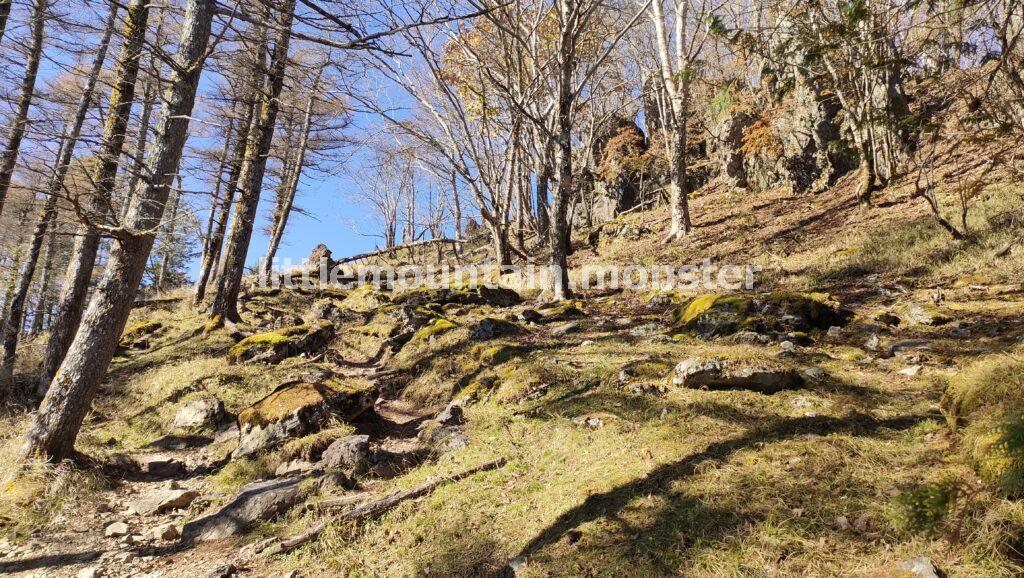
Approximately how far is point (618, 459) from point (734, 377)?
1.48 m

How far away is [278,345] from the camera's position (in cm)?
834

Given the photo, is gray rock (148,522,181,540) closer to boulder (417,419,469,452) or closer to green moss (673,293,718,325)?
boulder (417,419,469,452)

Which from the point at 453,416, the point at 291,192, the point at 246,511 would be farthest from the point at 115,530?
the point at 291,192

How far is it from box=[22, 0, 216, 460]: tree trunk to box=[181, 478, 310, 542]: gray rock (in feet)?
6.81

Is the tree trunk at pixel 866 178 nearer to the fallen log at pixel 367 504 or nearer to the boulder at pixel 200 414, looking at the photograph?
the fallen log at pixel 367 504

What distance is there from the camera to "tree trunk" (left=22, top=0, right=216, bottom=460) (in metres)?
4.38

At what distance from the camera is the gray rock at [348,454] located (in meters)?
4.16

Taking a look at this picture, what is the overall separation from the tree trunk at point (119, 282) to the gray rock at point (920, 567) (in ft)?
19.4

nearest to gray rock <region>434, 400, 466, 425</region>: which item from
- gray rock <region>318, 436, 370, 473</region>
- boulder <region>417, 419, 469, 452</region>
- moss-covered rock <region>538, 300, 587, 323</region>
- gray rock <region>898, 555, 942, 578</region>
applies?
boulder <region>417, 419, 469, 452</region>

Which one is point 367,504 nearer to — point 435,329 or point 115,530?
point 115,530

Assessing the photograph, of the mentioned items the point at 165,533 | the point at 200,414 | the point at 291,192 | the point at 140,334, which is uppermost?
the point at 291,192

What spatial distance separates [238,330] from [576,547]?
939 centimetres

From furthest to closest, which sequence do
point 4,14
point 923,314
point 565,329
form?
point 565,329
point 4,14
point 923,314

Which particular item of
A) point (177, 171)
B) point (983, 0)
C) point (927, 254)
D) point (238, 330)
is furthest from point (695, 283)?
point (238, 330)
